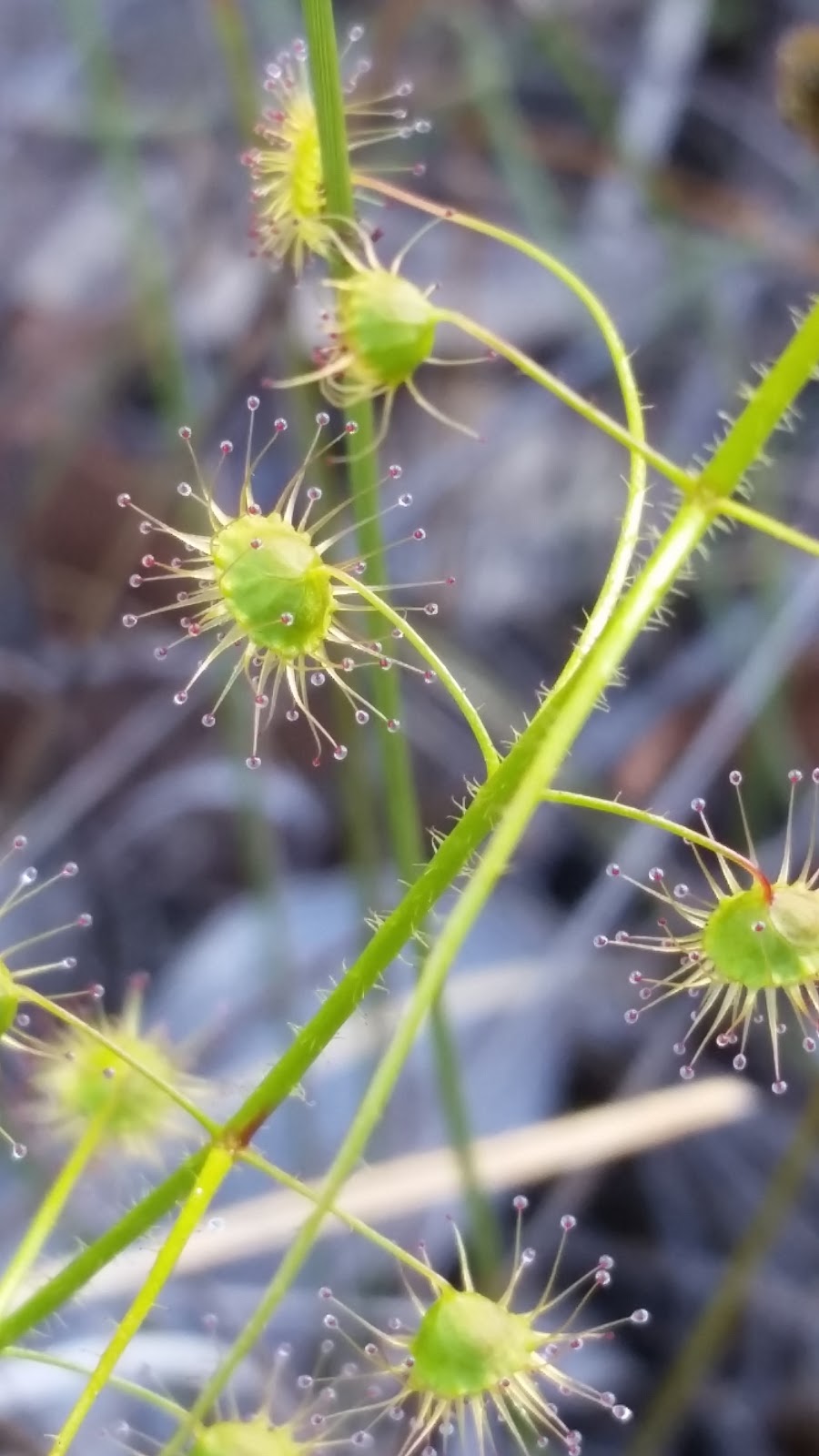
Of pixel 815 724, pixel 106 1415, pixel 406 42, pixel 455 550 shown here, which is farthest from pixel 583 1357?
pixel 406 42

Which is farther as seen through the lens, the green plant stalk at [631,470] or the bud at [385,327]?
the bud at [385,327]

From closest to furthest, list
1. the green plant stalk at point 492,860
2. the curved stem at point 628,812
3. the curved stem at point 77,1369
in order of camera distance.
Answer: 1. the green plant stalk at point 492,860
2. the curved stem at point 628,812
3. the curved stem at point 77,1369

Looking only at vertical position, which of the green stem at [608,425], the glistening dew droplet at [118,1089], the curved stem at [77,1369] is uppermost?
the green stem at [608,425]

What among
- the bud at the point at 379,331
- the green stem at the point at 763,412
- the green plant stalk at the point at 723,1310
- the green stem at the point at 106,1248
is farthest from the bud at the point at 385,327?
the green plant stalk at the point at 723,1310

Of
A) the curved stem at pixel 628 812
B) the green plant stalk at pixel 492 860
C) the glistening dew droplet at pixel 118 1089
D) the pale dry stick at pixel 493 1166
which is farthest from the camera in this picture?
the pale dry stick at pixel 493 1166

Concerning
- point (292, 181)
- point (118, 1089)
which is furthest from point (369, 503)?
point (118, 1089)

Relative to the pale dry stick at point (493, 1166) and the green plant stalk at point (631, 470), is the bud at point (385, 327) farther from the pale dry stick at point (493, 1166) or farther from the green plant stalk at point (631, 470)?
the pale dry stick at point (493, 1166)

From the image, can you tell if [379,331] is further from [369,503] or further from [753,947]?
[753,947]
